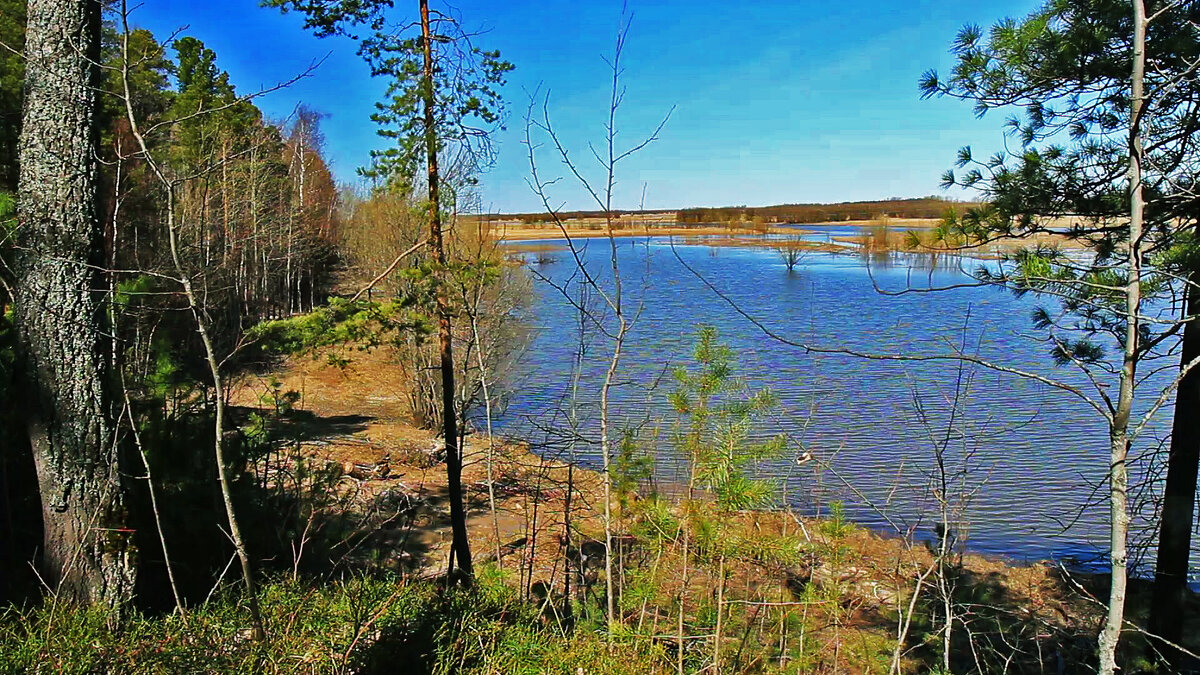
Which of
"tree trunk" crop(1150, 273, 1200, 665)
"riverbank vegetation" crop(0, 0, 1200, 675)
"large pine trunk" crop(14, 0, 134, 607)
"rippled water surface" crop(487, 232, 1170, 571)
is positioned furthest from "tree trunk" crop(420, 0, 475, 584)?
"tree trunk" crop(1150, 273, 1200, 665)

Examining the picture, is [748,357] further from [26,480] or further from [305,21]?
[26,480]

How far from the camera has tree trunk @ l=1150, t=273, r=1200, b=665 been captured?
5289mm

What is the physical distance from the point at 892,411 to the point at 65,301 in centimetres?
895

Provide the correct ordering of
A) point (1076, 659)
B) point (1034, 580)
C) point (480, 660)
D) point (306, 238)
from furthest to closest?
point (306, 238) → point (1034, 580) → point (1076, 659) → point (480, 660)

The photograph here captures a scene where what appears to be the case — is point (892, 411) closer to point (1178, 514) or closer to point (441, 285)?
point (1178, 514)

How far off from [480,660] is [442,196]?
4.37m

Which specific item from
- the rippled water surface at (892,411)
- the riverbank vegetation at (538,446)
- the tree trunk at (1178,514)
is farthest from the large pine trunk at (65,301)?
the tree trunk at (1178,514)

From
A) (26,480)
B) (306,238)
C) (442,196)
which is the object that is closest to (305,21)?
(442,196)

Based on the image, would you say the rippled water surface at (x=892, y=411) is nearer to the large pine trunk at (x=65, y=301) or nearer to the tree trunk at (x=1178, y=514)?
the tree trunk at (x=1178, y=514)

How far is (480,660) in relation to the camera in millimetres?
4203

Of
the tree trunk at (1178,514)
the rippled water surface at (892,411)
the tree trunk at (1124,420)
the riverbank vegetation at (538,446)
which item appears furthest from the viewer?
the rippled water surface at (892,411)

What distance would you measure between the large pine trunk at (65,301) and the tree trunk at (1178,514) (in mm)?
6520

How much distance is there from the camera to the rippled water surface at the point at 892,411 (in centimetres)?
691

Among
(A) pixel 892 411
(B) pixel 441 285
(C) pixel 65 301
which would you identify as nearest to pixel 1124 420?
(C) pixel 65 301
